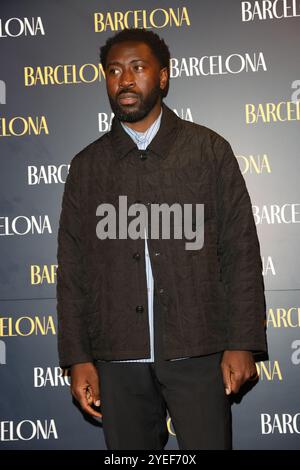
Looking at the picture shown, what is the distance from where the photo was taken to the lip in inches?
98.2

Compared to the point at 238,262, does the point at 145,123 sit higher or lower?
higher

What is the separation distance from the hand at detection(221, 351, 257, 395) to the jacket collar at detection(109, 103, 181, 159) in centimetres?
75

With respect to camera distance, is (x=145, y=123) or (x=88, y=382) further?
(x=145, y=123)

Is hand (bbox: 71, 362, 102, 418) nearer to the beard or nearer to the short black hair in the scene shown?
the beard

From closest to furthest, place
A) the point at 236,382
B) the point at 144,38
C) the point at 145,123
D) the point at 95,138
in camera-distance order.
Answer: the point at 236,382, the point at 145,123, the point at 144,38, the point at 95,138

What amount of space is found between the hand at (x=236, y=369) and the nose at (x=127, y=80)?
1.04m

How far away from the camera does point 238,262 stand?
2297 millimetres

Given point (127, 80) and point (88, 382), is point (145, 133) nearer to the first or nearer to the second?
point (127, 80)

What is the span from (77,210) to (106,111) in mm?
881

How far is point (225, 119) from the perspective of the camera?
3.15m

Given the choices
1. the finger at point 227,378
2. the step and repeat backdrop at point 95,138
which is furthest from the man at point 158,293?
the step and repeat backdrop at point 95,138

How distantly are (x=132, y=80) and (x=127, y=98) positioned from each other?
7 centimetres

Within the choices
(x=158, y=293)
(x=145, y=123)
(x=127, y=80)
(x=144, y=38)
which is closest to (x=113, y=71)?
(x=127, y=80)
